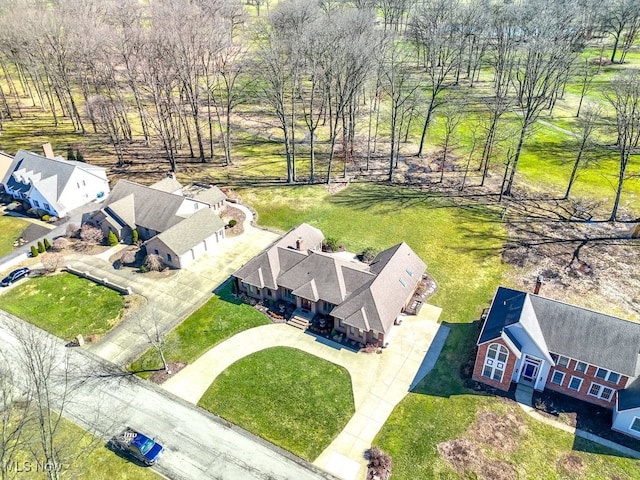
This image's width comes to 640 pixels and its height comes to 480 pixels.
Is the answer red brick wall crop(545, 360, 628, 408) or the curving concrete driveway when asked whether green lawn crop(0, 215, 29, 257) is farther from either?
red brick wall crop(545, 360, 628, 408)

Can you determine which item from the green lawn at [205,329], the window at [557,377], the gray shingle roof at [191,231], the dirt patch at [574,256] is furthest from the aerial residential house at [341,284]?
the dirt patch at [574,256]

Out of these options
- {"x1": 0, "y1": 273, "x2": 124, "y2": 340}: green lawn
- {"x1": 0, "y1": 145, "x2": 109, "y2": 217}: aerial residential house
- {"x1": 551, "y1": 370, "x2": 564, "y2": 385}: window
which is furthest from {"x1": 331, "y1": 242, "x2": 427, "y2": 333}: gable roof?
{"x1": 0, "y1": 145, "x2": 109, "y2": 217}: aerial residential house

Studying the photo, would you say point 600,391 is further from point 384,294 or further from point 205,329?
point 205,329

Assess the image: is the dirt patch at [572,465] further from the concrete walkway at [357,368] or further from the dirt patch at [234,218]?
the dirt patch at [234,218]

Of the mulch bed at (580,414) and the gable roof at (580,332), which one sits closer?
the mulch bed at (580,414)

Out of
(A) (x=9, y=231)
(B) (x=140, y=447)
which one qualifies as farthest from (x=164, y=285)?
(A) (x=9, y=231)

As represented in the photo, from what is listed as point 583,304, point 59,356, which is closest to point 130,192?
point 59,356
